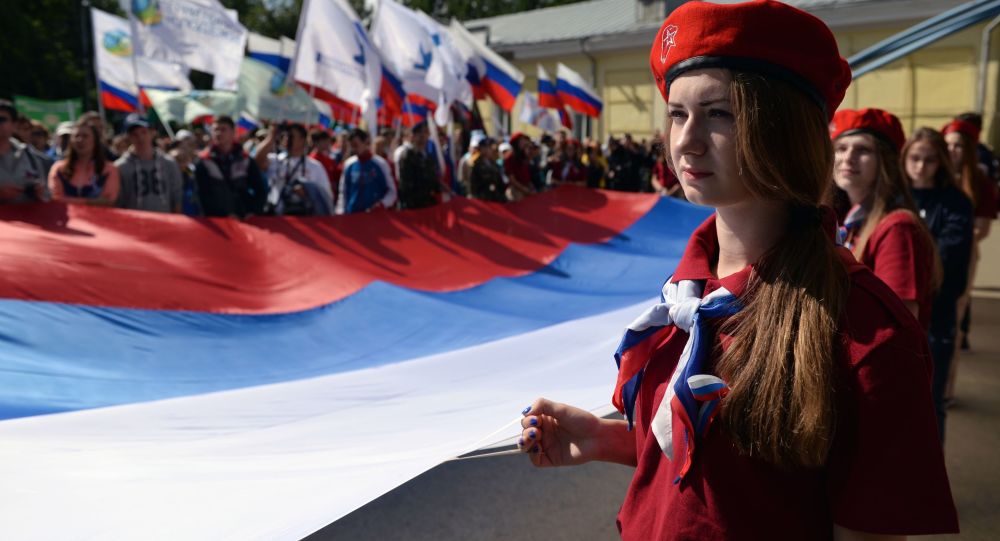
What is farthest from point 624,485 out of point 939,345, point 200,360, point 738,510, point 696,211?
point 696,211

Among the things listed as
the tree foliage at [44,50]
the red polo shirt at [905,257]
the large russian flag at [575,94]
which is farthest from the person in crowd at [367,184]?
the tree foliage at [44,50]

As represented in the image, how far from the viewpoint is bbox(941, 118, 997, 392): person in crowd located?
4.67 metres

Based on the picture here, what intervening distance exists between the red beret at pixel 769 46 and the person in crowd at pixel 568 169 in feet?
44.1

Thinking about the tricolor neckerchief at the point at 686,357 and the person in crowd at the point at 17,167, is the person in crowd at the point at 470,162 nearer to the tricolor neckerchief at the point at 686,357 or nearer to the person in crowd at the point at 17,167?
the person in crowd at the point at 17,167

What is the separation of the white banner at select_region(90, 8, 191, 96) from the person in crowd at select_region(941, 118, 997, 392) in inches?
447

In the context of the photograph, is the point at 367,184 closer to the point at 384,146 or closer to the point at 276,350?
the point at 384,146

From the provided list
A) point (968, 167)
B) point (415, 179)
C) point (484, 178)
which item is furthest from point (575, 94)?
point (968, 167)

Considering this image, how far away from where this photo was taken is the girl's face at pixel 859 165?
9.11 ft

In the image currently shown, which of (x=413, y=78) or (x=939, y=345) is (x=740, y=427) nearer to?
(x=939, y=345)

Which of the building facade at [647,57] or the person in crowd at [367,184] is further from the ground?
the building facade at [647,57]

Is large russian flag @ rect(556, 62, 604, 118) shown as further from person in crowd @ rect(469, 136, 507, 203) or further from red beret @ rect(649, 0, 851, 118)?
red beret @ rect(649, 0, 851, 118)

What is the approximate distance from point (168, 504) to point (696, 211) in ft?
22.3

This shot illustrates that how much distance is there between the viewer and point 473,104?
44.5ft

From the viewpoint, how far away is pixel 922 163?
386 centimetres
